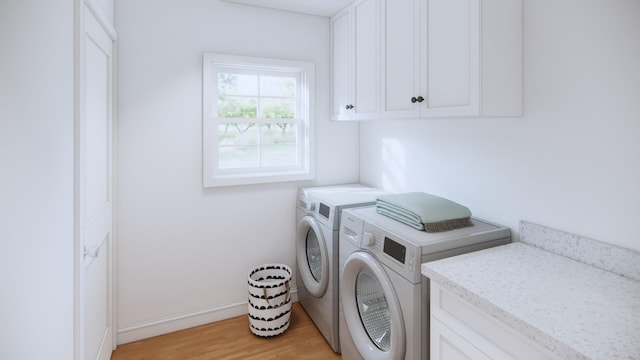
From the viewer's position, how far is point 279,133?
9.29 feet

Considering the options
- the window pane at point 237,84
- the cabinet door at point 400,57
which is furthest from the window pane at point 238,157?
the cabinet door at point 400,57

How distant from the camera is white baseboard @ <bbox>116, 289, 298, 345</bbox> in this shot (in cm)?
232

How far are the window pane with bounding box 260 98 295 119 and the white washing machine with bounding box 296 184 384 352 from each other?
0.66 meters

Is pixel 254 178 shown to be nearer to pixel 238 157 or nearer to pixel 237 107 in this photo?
pixel 238 157

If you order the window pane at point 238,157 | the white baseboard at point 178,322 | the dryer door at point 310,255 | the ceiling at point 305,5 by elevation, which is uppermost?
the ceiling at point 305,5

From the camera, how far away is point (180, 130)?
7.86 ft

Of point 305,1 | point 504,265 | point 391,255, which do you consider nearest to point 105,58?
point 305,1

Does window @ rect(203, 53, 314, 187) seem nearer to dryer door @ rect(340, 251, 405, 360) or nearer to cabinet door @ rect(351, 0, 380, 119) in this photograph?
cabinet door @ rect(351, 0, 380, 119)

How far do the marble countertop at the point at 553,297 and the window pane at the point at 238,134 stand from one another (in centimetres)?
184

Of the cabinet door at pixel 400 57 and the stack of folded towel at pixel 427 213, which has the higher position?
the cabinet door at pixel 400 57

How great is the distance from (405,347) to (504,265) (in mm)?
551

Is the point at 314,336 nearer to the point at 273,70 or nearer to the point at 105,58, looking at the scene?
the point at 273,70

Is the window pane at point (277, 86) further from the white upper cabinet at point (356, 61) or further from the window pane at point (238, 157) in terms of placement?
the window pane at point (238, 157)

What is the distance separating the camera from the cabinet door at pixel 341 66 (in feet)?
8.23
